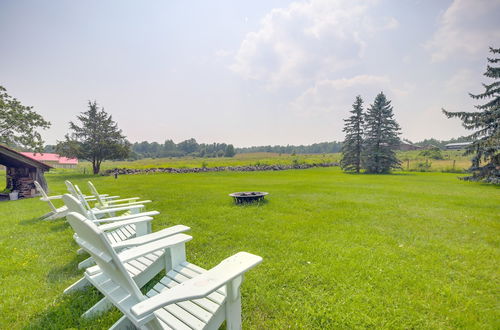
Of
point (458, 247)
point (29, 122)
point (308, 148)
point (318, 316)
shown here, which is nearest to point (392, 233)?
point (458, 247)

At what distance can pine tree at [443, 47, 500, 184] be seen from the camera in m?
13.9

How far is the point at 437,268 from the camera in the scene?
3.50 metres

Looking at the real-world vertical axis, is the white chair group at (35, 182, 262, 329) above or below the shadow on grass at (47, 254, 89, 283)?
above

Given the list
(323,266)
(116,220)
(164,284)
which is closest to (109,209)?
(116,220)

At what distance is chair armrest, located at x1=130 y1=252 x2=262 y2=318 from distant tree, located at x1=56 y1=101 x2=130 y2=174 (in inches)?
1207

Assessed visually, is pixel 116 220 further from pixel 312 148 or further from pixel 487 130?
pixel 312 148

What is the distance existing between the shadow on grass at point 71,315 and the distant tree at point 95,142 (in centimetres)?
2878

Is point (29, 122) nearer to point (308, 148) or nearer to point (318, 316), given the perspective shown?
point (318, 316)

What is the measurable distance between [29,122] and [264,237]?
2917 centimetres

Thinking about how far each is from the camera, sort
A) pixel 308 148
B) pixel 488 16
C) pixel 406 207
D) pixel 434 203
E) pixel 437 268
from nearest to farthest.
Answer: pixel 437 268 → pixel 406 207 → pixel 434 203 → pixel 488 16 → pixel 308 148

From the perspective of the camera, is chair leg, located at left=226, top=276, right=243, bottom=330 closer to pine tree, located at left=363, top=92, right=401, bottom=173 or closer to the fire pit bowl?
the fire pit bowl

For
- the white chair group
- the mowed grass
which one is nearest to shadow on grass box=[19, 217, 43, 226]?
the mowed grass

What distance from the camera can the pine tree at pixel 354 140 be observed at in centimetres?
2691

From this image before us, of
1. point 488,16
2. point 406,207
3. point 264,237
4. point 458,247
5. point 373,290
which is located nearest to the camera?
point 373,290
